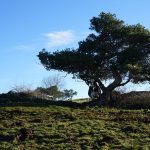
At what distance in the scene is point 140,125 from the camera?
87.1ft

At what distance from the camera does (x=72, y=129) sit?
993 inches

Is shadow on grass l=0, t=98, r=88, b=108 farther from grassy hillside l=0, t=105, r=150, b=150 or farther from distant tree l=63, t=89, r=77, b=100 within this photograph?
distant tree l=63, t=89, r=77, b=100

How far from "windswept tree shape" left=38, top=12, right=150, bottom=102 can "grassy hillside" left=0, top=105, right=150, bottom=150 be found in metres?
9.32

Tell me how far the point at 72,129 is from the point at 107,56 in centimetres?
1753

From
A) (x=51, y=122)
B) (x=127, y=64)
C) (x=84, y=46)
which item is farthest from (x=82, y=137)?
(x=84, y=46)

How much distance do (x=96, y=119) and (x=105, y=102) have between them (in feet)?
39.9

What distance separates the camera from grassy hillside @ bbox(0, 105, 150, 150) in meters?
22.3

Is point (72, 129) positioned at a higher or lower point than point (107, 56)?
lower

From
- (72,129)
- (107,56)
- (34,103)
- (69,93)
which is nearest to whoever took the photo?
(72,129)

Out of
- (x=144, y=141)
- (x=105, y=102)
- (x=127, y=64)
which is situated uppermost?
(x=127, y=64)

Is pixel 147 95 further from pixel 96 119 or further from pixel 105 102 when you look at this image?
pixel 96 119

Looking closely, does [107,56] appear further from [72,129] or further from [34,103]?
[72,129]

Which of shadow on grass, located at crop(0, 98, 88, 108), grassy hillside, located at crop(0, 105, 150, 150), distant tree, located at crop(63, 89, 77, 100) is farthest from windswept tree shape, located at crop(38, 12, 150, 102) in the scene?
distant tree, located at crop(63, 89, 77, 100)

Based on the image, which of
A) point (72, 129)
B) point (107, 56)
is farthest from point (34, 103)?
point (72, 129)
